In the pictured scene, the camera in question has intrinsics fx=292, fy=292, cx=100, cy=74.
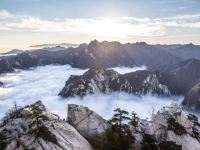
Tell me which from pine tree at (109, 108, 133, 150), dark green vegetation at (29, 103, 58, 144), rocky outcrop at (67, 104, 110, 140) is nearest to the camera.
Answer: dark green vegetation at (29, 103, 58, 144)

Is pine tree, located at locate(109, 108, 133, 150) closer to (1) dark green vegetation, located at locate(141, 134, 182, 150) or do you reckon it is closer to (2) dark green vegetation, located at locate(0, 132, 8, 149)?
(1) dark green vegetation, located at locate(141, 134, 182, 150)

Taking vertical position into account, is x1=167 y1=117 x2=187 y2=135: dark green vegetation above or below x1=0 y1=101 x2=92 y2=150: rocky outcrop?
below

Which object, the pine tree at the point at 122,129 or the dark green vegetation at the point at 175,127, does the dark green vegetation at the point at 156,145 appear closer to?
the pine tree at the point at 122,129

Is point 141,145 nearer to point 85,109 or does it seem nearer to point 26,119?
point 85,109

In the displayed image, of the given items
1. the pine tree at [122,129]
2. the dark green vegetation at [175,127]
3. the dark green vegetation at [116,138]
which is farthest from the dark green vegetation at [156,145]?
the dark green vegetation at [175,127]

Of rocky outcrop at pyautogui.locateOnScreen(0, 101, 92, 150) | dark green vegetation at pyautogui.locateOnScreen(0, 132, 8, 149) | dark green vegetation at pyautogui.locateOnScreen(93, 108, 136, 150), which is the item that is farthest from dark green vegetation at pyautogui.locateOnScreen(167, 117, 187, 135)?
dark green vegetation at pyautogui.locateOnScreen(0, 132, 8, 149)

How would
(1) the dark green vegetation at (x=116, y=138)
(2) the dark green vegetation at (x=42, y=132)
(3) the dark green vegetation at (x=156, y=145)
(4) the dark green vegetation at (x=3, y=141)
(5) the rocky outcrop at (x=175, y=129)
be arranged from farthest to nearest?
(5) the rocky outcrop at (x=175, y=129) < (3) the dark green vegetation at (x=156, y=145) < (1) the dark green vegetation at (x=116, y=138) < (2) the dark green vegetation at (x=42, y=132) < (4) the dark green vegetation at (x=3, y=141)

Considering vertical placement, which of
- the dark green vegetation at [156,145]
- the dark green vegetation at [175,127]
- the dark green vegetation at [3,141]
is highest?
the dark green vegetation at [3,141]
